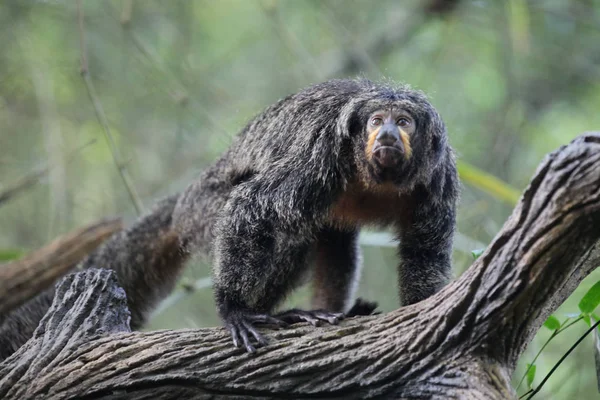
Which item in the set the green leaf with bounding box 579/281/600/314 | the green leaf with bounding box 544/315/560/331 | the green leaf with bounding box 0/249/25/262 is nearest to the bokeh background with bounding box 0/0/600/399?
the green leaf with bounding box 0/249/25/262

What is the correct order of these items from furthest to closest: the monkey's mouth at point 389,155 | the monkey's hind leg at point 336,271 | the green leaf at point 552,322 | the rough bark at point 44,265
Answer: the rough bark at point 44,265
the monkey's hind leg at point 336,271
the monkey's mouth at point 389,155
the green leaf at point 552,322

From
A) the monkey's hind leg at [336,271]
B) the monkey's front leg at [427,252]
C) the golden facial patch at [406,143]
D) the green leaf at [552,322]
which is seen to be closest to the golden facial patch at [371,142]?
the golden facial patch at [406,143]

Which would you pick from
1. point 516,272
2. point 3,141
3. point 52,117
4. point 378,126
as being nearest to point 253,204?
point 378,126

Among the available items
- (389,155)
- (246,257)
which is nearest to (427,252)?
(389,155)

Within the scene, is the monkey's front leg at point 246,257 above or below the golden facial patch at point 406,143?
below

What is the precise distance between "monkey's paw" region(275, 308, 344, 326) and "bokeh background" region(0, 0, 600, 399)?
4677 millimetres

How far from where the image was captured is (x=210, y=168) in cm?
613

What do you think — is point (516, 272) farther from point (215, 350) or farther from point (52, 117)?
point (52, 117)

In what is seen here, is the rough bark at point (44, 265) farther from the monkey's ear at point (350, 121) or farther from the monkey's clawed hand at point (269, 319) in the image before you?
the monkey's ear at point (350, 121)

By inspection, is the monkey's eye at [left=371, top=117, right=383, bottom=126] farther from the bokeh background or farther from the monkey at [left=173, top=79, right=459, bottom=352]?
the bokeh background

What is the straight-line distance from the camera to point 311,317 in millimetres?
4500

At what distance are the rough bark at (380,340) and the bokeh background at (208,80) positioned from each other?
16.4ft

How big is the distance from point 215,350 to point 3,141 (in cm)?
766

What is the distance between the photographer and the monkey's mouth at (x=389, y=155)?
443 centimetres
